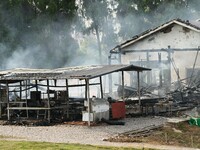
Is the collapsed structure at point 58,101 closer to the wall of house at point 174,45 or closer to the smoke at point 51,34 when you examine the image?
the wall of house at point 174,45

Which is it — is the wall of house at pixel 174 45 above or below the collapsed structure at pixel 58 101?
above

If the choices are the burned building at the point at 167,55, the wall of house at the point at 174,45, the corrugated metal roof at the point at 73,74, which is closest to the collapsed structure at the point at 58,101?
the corrugated metal roof at the point at 73,74

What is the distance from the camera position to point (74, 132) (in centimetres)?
1839

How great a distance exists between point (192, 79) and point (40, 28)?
19049mm

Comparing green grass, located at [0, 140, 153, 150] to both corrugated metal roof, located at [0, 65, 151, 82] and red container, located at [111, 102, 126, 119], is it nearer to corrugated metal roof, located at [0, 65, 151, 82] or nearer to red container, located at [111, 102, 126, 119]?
corrugated metal roof, located at [0, 65, 151, 82]

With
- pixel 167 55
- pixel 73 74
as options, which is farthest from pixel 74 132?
pixel 167 55

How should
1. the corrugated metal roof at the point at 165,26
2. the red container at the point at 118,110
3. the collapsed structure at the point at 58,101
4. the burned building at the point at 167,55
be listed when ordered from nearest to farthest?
the collapsed structure at the point at 58,101 < the red container at the point at 118,110 < the burned building at the point at 167,55 < the corrugated metal roof at the point at 165,26

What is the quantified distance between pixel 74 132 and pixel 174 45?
52.8 ft

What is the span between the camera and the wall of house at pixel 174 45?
103 feet

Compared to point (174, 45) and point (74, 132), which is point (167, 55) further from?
point (74, 132)

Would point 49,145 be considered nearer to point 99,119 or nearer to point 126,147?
point 126,147

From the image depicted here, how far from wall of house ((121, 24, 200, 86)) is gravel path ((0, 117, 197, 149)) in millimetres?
10829

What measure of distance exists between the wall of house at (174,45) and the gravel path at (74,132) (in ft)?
35.5

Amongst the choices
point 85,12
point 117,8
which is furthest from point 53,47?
point 117,8
